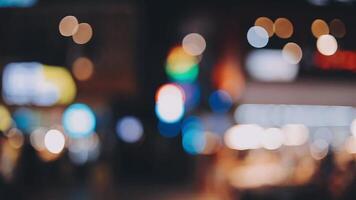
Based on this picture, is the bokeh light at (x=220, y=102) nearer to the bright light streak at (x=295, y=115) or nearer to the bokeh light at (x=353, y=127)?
the bright light streak at (x=295, y=115)

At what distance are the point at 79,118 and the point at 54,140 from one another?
6123 mm

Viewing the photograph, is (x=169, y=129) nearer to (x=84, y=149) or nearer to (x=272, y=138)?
(x=84, y=149)

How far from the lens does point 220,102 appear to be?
2767 cm

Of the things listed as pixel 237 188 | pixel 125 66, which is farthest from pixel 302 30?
pixel 125 66

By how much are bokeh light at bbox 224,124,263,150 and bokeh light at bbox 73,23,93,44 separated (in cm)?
523

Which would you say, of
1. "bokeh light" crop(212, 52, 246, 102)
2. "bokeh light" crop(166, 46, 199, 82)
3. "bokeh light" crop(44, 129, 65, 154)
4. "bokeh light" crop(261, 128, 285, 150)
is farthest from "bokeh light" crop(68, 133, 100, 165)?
"bokeh light" crop(261, 128, 285, 150)

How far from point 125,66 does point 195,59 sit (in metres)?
7.79

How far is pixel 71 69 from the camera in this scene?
27.8 m

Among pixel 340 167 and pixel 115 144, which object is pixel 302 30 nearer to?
pixel 340 167

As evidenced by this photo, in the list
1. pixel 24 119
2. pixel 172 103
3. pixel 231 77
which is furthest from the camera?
pixel 172 103

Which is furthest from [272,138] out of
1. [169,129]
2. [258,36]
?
[169,129]

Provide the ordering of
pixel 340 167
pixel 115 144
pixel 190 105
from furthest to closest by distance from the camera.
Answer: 1. pixel 115 144
2. pixel 190 105
3. pixel 340 167

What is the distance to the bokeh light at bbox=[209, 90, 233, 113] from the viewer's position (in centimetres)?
2703

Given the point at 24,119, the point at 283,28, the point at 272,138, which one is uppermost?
the point at 283,28
